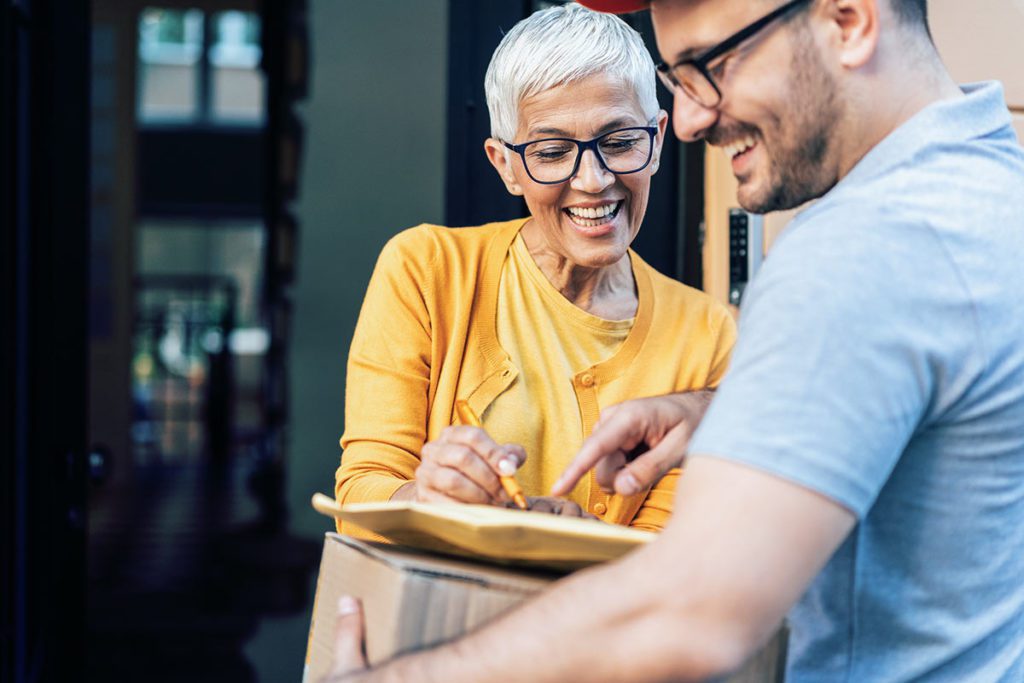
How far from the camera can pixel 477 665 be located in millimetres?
711

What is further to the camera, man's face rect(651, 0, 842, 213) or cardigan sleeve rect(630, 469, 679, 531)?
cardigan sleeve rect(630, 469, 679, 531)

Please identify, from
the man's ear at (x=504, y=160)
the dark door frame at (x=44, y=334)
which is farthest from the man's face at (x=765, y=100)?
the dark door frame at (x=44, y=334)

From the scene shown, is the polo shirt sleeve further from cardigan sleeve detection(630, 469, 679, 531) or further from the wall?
the wall

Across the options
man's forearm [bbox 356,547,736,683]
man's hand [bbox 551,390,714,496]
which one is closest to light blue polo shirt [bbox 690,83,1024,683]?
man's forearm [bbox 356,547,736,683]

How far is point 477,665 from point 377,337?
2.34 feet

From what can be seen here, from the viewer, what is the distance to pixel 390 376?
4.41 ft

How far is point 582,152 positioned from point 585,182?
0.04 metres

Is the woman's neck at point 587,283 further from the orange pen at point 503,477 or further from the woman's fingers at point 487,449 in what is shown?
the woman's fingers at point 487,449

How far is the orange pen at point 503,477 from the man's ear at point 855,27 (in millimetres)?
495

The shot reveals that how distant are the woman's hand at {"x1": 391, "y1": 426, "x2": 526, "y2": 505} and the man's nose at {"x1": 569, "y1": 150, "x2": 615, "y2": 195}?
447 millimetres

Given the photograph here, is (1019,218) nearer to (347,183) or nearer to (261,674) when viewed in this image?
(347,183)

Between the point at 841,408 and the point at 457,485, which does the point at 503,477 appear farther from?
the point at 841,408

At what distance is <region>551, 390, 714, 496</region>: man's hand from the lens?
97 centimetres

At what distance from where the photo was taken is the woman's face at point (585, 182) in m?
1.34
